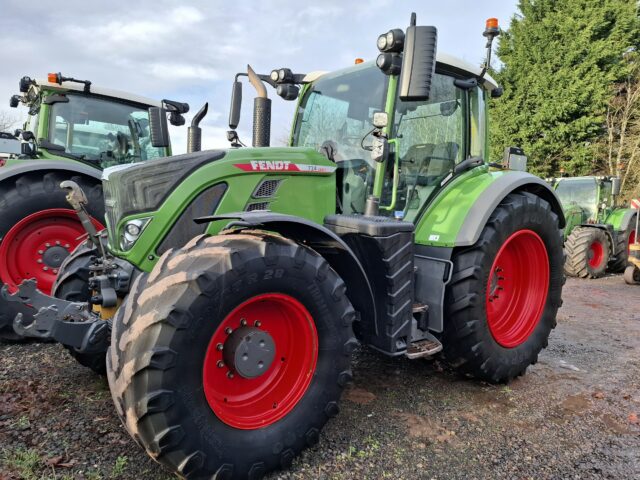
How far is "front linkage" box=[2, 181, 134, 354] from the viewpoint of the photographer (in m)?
2.20

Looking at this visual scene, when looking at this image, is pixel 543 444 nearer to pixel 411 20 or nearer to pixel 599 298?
pixel 411 20

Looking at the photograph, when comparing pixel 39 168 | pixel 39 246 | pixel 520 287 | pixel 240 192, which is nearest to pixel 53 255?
pixel 39 246

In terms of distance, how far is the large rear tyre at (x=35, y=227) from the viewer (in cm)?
422

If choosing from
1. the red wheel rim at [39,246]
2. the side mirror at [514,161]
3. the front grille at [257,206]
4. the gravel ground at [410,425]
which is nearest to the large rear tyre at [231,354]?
the gravel ground at [410,425]

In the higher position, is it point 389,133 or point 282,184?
point 389,133

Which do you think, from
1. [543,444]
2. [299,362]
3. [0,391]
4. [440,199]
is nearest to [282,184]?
[299,362]

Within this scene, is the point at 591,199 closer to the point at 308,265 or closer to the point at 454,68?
the point at 454,68

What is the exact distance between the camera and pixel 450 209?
317cm

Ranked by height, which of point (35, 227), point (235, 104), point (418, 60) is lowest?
point (35, 227)

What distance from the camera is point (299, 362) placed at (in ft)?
7.73

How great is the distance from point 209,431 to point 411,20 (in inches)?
87.8

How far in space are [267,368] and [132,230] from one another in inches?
40.8

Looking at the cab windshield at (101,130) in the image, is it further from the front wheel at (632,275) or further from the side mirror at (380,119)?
the front wheel at (632,275)

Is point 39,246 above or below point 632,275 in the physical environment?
above
